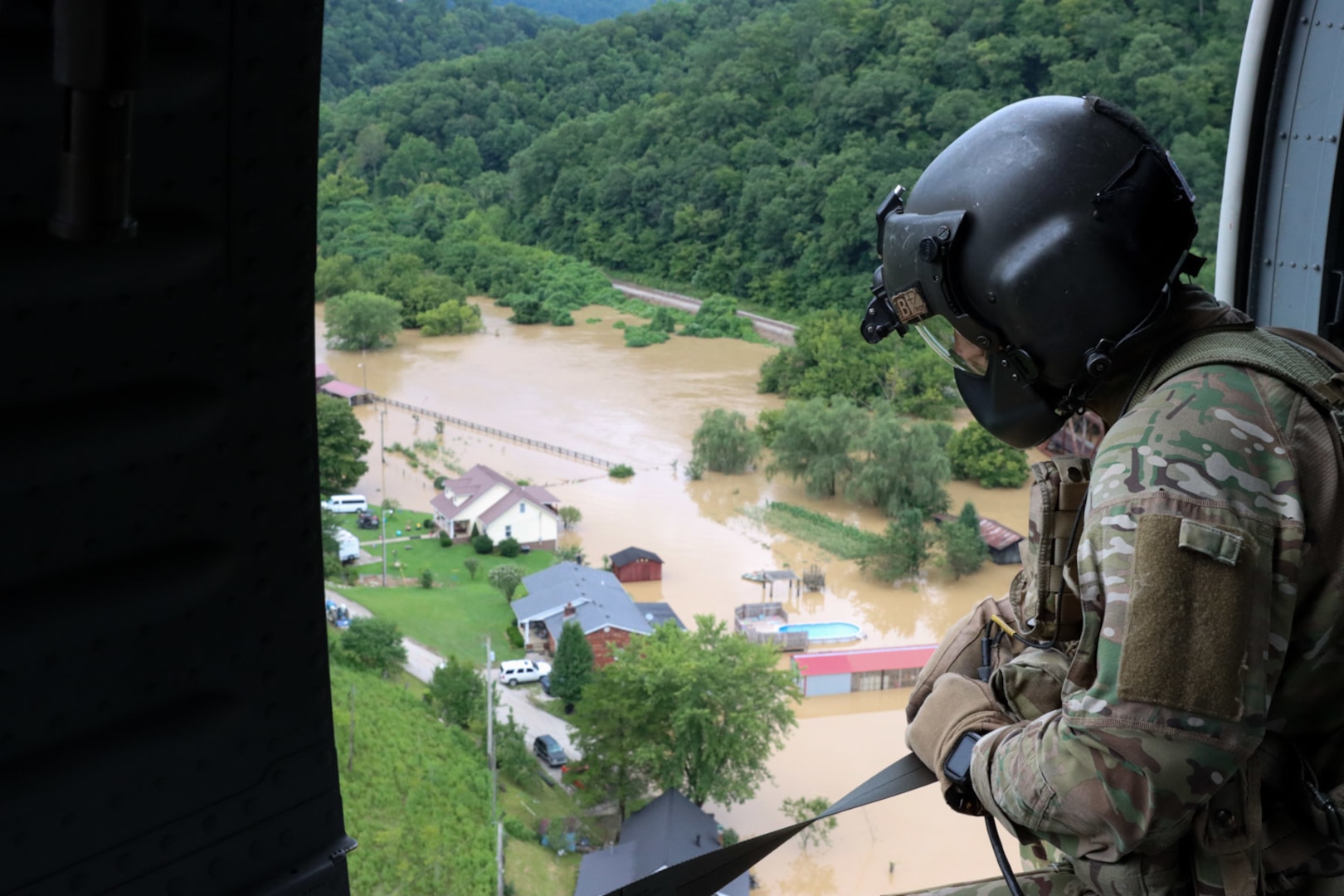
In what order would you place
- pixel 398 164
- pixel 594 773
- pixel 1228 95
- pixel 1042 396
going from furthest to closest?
pixel 398 164
pixel 1228 95
pixel 594 773
pixel 1042 396

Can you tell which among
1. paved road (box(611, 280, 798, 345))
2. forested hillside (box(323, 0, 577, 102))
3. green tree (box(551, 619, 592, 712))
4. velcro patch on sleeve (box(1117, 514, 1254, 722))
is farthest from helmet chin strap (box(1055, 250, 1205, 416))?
forested hillside (box(323, 0, 577, 102))

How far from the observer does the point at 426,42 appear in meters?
25.7

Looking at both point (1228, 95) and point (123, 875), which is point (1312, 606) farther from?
point (1228, 95)

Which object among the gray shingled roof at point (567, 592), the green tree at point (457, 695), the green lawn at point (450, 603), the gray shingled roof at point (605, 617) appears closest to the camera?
the green tree at point (457, 695)

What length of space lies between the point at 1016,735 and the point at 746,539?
15.1 meters

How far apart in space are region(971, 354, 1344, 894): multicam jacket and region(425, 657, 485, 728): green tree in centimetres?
1131

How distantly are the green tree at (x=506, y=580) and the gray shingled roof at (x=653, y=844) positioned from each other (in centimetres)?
384

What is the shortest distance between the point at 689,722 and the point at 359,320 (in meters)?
11.6

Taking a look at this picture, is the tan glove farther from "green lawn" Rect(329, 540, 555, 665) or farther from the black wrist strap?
"green lawn" Rect(329, 540, 555, 665)

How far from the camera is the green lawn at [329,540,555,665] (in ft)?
45.0

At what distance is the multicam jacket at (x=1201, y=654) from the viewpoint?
845mm

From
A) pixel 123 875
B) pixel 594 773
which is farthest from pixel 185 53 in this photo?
pixel 594 773

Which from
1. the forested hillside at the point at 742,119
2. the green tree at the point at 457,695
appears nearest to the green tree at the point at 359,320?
the forested hillside at the point at 742,119

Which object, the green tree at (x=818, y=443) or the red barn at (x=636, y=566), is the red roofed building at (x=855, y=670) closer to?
the red barn at (x=636, y=566)
